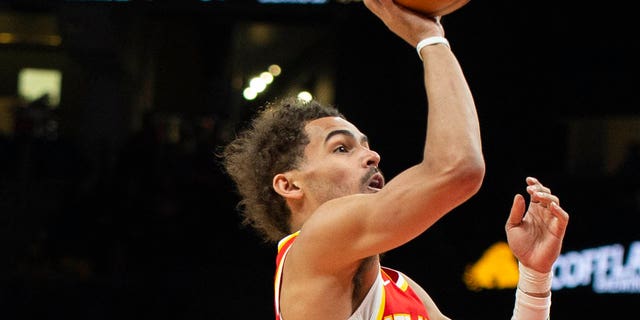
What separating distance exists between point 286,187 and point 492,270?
462cm

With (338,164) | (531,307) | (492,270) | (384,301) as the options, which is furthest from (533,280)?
(492,270)

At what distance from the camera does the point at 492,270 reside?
266 inches

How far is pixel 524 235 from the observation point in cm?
231

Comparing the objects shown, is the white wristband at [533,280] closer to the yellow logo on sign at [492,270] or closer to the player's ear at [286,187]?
the player's ear at [286,187]

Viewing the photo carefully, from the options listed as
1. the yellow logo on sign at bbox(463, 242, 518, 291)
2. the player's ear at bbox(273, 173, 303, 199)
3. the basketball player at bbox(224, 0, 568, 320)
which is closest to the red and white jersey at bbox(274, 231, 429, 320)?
the basketball player at bbox(224, 0, 568, 320)

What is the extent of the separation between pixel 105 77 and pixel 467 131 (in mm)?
5605

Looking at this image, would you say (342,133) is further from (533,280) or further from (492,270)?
(492,270)

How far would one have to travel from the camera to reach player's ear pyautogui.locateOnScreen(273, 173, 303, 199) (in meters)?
2.40

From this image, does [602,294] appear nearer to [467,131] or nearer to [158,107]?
[158,107]

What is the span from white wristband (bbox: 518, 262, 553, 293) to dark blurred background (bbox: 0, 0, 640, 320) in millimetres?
4159

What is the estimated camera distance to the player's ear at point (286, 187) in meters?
2.40

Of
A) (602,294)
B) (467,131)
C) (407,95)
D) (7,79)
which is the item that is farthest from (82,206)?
(467,131)

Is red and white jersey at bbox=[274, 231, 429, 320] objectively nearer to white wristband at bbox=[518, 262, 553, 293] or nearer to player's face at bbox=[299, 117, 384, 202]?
player's face at bbox=[299, 117, 384, 202]

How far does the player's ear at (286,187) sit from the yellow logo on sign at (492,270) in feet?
14.9
